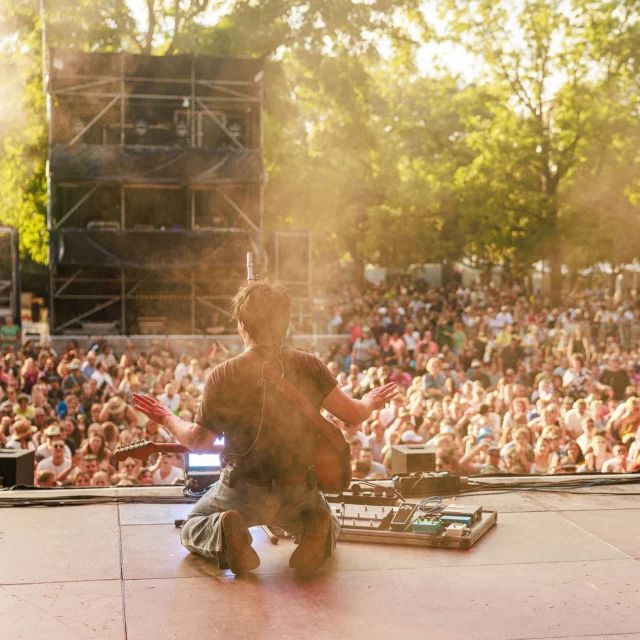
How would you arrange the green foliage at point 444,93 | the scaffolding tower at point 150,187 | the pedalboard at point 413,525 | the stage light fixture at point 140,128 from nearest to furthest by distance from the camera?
the pedalboard at point 413,525 → the scaffolding tower at point 150,187 → the stage light fixture at point 140,128 → the green foliage at point 444,93

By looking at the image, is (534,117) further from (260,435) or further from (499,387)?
(260,435)

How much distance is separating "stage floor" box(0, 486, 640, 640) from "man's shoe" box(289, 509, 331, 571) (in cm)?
7

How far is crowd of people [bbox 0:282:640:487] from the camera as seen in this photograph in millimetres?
8336

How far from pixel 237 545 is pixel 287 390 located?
667 mm

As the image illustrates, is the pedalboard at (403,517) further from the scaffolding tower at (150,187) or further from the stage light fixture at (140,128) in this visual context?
the stage light fixture at (140,128)

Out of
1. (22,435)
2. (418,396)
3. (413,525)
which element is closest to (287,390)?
(413,525)

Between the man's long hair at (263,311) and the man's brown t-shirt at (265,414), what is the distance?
0.24ft

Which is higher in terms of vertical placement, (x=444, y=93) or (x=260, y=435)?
(x=444, y=93)

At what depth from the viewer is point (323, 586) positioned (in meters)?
3.70

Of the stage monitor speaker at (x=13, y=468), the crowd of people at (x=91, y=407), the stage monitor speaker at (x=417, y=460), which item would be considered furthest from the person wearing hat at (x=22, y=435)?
the stage monitor speaker at (x=417, y=460)

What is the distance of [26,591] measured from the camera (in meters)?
3.58

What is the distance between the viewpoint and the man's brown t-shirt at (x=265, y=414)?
12.5 feet

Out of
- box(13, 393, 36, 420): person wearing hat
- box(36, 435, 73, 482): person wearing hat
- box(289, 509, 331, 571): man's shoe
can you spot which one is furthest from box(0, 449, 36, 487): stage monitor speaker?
box(13, 393, 36, 420): person wearing hat

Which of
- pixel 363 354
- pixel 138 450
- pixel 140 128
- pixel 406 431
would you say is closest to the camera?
pixel 138 450
